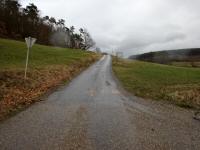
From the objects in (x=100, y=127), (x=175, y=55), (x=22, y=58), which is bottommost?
(x=100, y=127)

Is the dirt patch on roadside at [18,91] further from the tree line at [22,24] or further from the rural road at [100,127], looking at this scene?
the tree line at [22,24]

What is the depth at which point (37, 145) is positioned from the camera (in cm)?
696

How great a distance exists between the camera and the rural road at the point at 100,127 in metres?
7.15

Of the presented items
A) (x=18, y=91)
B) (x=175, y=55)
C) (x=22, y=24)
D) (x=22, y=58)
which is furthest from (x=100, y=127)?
(x=175, y=55)

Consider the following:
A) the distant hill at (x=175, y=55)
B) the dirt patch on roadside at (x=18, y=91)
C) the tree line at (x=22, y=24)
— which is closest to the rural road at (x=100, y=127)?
the dirt patch on roadside at (x=18, y=91)

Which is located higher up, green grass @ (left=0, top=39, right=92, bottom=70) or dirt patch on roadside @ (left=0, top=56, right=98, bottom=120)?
green grass @ (left=0, top=39, right=92, bottom=70)

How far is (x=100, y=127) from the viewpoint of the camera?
28.6 ft

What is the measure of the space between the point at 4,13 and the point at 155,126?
6985cm

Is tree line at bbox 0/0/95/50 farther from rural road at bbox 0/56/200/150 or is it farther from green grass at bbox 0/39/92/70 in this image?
rural road at bbox 0/56/200/150

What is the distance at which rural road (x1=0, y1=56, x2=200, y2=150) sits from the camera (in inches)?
282

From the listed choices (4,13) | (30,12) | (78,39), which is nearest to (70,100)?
(4,13)

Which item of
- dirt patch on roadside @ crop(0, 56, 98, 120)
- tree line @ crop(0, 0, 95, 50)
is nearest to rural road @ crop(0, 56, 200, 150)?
dirt patch on roadside @ crop(0, 56, 98, 120)

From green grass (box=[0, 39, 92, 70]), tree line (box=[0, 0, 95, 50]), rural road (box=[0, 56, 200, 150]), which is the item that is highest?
tree line (box=[0, 0, 95, 50])

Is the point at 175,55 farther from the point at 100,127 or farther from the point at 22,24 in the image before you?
the point at 100,127
